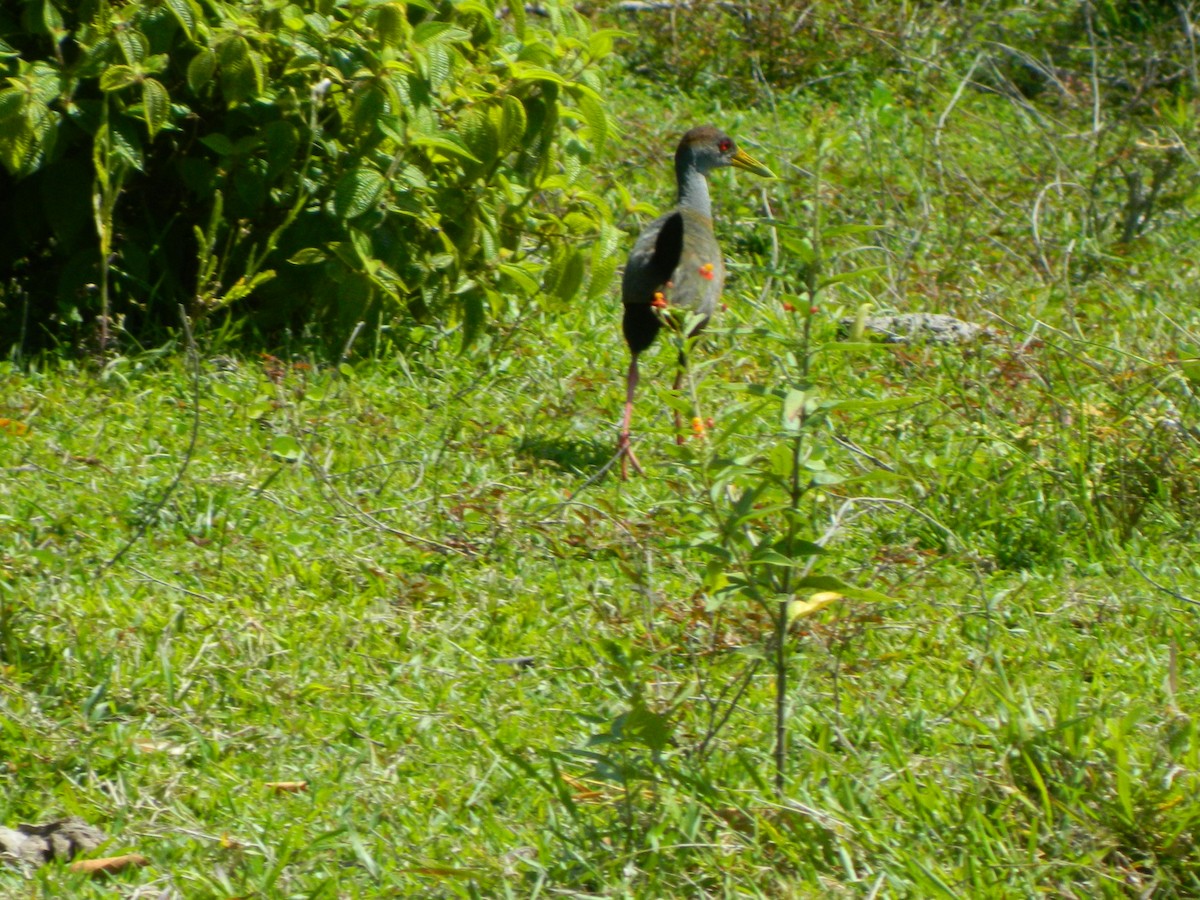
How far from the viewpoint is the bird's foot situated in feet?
17.3

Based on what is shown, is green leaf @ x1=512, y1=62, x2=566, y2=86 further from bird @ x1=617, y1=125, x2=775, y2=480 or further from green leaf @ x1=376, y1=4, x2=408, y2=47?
bird @ x1=617, y1=125, x2=775, y2=480

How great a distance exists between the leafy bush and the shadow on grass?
0.61 metres

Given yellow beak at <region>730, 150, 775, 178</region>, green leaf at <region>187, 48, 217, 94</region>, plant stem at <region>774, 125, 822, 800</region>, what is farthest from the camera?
yellow beak at <region>730, 150, 775, 178</region>

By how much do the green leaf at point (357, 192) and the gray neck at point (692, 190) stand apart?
1.73 metres

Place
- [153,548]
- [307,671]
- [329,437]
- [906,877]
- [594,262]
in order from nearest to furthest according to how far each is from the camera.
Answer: [906,877], [307,671], [153,548], [329,437], [594,262]

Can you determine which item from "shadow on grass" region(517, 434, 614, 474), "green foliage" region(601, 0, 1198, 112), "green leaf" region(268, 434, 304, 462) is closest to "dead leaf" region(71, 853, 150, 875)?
"green leaf" region(268, 434, 304, 462)

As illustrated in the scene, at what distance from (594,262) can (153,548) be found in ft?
6.80

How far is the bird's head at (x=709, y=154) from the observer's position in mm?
6777

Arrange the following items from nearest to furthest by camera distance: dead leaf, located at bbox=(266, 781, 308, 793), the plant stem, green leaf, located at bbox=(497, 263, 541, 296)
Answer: the plant stem → dead leaf, located at bbox=(266, 781, 308, 793) → green leaf, located at bbox=(497, 263, 541, 296)

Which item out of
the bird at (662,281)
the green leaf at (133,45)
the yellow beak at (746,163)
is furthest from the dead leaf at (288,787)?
the yellow beak at (746,163)

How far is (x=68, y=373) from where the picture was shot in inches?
214

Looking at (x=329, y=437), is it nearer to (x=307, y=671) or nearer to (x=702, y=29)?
(x=307, y=671)

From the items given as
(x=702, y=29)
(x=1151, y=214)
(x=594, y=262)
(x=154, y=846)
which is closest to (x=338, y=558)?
(x=154, y=846)

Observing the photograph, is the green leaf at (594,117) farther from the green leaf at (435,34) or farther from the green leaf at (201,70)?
the green leaf at (201,70)
